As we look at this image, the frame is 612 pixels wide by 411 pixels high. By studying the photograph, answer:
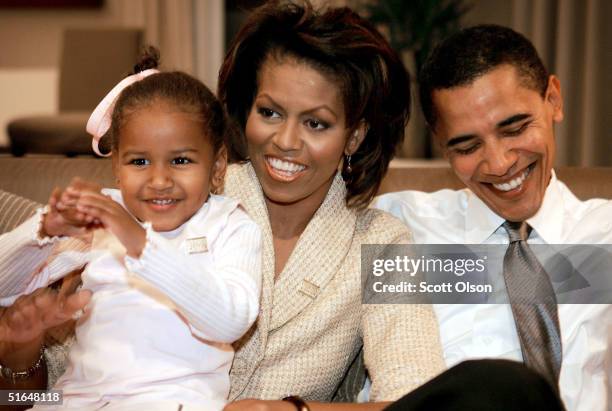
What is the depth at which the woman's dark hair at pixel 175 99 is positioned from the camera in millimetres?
1281

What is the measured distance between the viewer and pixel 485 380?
999 mm

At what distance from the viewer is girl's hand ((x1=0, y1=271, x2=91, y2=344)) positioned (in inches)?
46.1

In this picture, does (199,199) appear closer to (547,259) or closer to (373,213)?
(373,213)

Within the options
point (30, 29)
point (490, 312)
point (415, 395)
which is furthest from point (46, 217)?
point (30, 29)

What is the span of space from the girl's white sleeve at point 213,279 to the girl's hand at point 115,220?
1 cm

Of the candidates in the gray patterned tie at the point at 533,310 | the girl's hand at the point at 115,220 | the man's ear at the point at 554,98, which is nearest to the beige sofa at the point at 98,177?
the man's ear at the point at 554,98

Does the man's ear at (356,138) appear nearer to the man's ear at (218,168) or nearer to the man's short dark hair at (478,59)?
the man's short dark hair at (478,59)

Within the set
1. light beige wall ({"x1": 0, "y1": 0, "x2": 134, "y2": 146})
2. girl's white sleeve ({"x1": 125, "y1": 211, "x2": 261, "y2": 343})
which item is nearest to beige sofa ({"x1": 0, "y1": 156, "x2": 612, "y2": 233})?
girl's white sleeve ({"x1": 125, "y1": 211, "x2": 261, "y2": 343})

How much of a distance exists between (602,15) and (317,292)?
383cm

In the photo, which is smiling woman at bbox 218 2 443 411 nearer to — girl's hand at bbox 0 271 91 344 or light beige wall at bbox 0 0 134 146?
girl's hand at bbox 0 271 91 344

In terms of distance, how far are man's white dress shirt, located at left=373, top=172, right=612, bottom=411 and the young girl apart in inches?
20.1

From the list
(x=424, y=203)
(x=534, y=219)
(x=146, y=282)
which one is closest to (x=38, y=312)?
(x=146, y=282)

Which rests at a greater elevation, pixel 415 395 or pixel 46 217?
pixel 46 217

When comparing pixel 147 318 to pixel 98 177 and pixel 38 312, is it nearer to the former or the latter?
pixel 38 312
